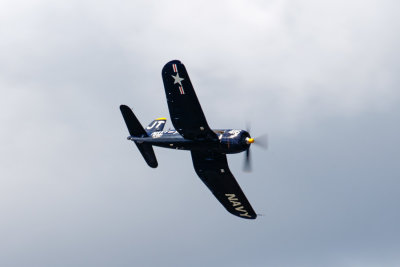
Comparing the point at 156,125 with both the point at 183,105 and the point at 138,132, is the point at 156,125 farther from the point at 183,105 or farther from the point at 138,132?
the point at 183,105

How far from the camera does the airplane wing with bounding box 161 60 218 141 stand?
36906mm

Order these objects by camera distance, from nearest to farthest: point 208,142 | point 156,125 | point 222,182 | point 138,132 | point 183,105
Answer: point 183,105 < point 208,142 < point 138,132 < point 222,182 < point 156,125

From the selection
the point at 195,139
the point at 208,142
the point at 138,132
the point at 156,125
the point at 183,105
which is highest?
the point at 156,125

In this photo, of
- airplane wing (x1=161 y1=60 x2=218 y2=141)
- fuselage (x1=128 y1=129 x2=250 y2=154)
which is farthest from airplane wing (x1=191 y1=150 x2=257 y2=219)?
airplane wing (x1=161 y1=60 x2=218 y2=141)

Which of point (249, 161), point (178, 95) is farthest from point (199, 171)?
point (178, 95)

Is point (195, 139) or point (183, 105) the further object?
point (195, 139)

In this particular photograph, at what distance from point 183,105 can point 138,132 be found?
6.32 metres

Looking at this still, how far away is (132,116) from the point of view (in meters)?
43.2

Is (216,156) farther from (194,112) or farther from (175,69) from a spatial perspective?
(175,69)

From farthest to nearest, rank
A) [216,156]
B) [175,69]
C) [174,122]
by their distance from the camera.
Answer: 1. [216,156]
2. [174,122]
3. [175,69]

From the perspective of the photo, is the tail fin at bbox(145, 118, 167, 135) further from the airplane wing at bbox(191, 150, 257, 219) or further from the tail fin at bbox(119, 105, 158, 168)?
the airplane wing at bbox(191, 150, 257, 219)

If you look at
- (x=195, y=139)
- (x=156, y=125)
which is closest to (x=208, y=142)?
(x=195, y=139)

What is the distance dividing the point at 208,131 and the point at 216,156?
341 cm

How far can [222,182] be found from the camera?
43.8 metres
